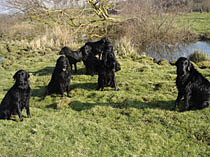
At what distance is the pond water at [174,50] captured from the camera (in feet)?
46.9

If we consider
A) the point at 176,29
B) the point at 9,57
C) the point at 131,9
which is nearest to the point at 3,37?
the point at 9,57

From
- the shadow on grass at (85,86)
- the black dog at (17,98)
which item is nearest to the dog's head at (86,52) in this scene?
the shadow on grass at (85,86)

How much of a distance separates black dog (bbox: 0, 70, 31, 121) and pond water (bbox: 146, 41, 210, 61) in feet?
35.1

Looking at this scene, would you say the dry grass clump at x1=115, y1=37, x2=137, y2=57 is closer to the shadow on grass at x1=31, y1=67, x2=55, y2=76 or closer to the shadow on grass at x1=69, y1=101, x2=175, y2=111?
the shadow on grass at x1=31, y1=67, x2=55, y2=76

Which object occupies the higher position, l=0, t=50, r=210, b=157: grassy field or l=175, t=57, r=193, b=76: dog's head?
l=175, t=57, r=193, b=76: dog's head

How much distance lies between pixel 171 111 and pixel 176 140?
1.11 metres

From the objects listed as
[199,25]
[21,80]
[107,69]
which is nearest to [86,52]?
[107,69]

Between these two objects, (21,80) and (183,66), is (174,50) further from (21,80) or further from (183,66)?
(21,80)

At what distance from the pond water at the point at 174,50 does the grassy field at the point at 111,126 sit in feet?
24.3

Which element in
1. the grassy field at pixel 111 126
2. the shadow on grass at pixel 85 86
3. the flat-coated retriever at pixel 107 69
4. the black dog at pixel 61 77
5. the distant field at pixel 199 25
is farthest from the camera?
the distant field at pixel 199 25

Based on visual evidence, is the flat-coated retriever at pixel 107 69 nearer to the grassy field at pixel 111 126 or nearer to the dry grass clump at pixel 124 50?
the grassy field at pixel 111 126

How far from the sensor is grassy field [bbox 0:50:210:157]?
14.1 feet

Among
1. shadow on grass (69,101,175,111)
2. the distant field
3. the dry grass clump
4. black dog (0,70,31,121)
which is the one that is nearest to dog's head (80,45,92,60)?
shadow on grass (69,101,175,111)

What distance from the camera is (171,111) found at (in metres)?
5.61
